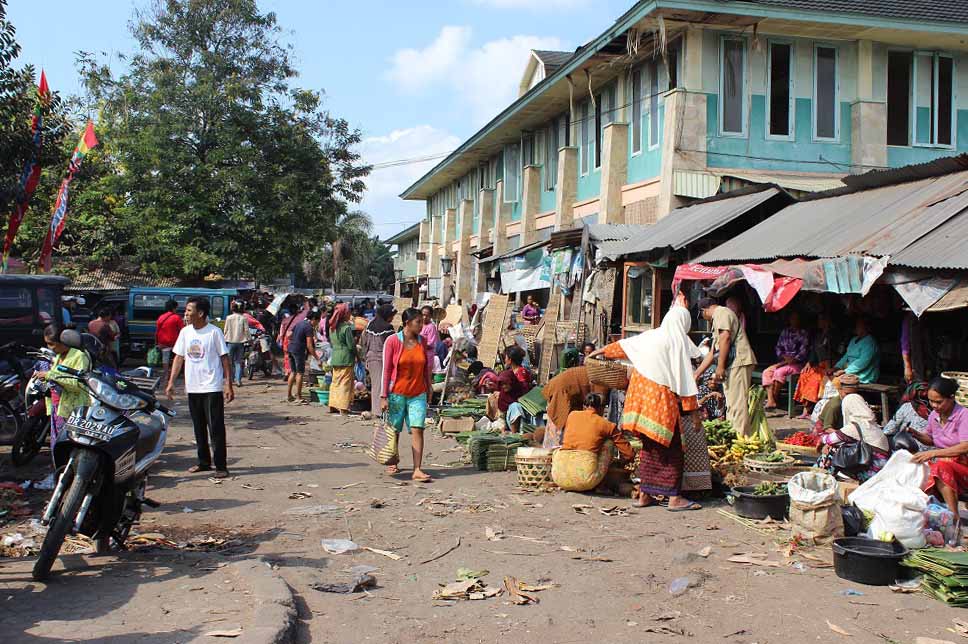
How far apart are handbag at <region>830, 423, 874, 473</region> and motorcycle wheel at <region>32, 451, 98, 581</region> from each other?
6.48 meters

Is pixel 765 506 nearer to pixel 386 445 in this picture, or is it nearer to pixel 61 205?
pixel 386 445

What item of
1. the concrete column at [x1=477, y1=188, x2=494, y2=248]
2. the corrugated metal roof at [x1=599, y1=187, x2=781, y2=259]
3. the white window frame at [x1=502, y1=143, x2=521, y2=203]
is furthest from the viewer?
the concrete column at [x1=477, y1=188, x2=494, y2=248]

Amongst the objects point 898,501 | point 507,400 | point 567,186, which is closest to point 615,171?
point 567,186

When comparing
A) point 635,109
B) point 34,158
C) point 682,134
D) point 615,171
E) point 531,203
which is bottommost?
point 34,158

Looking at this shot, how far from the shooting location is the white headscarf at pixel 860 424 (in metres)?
8.71

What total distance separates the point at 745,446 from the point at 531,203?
18.5 m

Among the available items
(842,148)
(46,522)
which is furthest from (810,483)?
(842,148)

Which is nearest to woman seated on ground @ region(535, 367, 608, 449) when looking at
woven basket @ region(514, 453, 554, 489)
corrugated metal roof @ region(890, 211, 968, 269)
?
woven basket @ region(514, 453, 554, 489)

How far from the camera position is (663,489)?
26.5 feet

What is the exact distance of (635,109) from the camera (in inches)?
791

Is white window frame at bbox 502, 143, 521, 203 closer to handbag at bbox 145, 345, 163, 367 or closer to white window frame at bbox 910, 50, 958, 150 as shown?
white window frame at bbox 910, 50, 958, 150

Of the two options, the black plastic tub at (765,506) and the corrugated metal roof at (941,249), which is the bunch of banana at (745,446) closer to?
the black plastic tub at (765,506)

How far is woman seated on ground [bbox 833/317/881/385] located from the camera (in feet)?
40.2

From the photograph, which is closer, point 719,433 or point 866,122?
point 719,433
